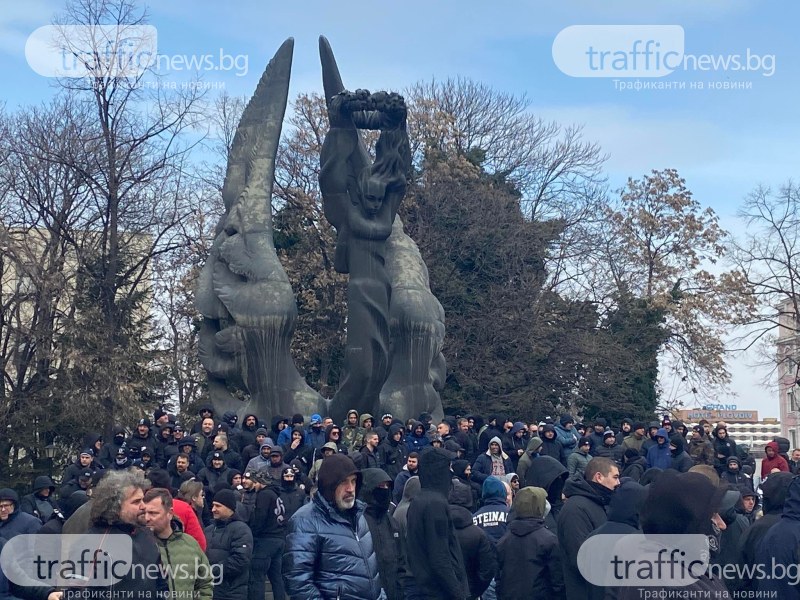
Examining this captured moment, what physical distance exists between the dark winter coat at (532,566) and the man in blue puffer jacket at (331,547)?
1242 mm

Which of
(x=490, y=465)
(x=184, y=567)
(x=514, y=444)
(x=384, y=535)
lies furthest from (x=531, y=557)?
(x=514, y=444)

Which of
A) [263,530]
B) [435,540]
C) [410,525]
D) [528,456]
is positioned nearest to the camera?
[435,540]

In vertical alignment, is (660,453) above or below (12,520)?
above

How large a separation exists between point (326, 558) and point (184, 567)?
76 centimetres

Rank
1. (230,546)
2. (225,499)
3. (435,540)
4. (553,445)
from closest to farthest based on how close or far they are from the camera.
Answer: (435,540)
(225,499)
(230,546)
(553,445)

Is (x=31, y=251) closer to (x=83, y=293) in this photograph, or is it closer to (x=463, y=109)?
(x=83, y=293)

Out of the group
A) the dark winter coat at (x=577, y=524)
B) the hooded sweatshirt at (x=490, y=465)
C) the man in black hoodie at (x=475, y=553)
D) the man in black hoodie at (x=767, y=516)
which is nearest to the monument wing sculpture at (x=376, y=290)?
the hooded sweatshirt at (x=490, y=465)

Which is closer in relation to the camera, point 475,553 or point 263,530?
point 475,553

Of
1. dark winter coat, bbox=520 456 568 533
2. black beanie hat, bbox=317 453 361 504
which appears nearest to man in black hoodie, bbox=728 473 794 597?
dark winter coat, bbox=520 456 568 533

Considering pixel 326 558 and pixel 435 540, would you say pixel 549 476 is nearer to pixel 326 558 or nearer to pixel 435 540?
pixel 435 540

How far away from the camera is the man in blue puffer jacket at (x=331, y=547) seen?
21.2 feet

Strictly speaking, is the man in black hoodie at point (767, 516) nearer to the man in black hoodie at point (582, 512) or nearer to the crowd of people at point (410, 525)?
the crowd of people at point (410, 525)

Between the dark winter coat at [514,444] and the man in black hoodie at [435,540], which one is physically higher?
the dark winter coat at [514,444]

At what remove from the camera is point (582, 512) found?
23.3 ft
